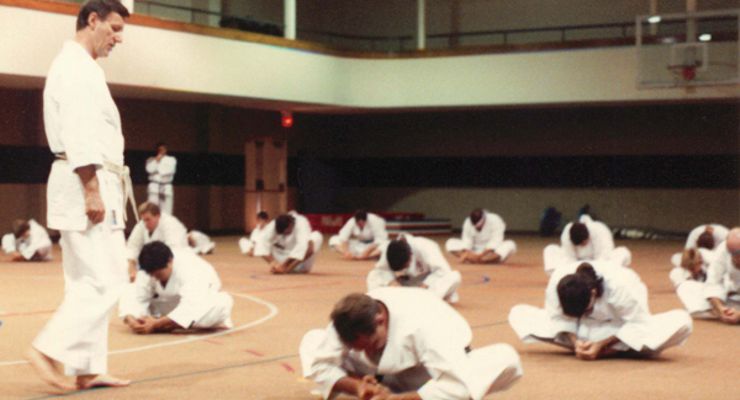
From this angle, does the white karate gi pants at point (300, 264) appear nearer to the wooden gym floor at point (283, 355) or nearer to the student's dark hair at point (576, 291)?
the wooden gym floor at point (283, 355)

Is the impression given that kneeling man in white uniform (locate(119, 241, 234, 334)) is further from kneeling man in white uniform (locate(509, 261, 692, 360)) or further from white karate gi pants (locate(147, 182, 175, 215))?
white karate gi pants (locate(147, 182, 175, 215))

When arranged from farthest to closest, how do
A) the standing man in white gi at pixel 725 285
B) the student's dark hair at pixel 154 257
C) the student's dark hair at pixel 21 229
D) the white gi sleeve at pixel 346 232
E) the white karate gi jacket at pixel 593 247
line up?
1. the white gi sleeve at pixel 346 232
2. the student's dark hair at pixel 21 229
3. the white karate gi jacket at pixel 593 247
4. the standing man in white gi at pixel 725 285
5. the student's dark hair at pixel 154 257

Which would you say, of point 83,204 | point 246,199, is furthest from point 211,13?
point 83,204

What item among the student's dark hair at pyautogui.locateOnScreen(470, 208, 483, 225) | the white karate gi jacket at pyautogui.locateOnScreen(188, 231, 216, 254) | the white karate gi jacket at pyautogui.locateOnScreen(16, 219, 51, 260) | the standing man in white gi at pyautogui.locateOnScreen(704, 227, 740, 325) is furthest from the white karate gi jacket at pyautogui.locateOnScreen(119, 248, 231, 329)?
the white karate gi jacket at pyautogui.locateOnScreen(188, 231, 216, 254)

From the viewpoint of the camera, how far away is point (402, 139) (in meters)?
22.4

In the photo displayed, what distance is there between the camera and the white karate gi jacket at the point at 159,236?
9289 mm

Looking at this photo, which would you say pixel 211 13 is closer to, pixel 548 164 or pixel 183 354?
pixel 548 164

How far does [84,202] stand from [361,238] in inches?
385

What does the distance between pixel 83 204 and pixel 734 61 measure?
42.5 feet

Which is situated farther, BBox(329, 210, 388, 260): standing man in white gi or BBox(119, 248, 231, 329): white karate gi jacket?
BBox(329, 210, 388, 260): standing man in white gi

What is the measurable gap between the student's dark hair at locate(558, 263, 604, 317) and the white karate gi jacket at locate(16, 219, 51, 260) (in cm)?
901

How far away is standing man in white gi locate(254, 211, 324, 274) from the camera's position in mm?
11812

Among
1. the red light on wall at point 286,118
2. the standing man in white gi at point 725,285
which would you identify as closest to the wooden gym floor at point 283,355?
the standing man in white gi at point 725,285

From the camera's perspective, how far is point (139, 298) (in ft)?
23.1
